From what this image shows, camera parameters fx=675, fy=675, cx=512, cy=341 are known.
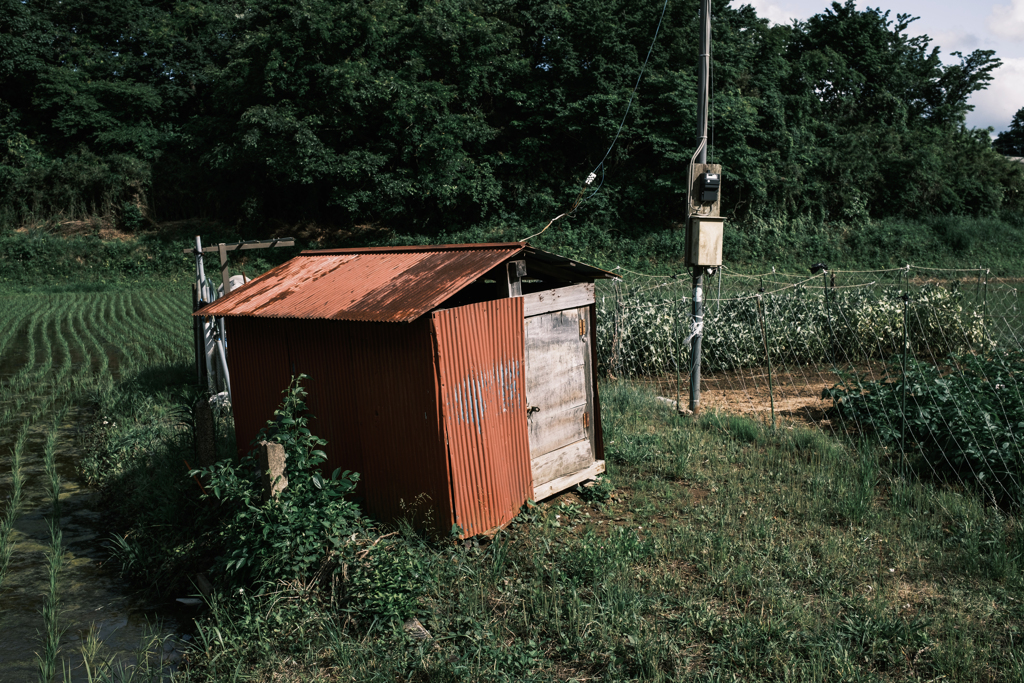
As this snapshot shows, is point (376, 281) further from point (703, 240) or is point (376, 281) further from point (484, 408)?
point (703, 240)

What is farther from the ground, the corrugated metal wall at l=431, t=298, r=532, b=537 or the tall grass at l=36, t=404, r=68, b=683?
the corrugated metal wall at l=431, t=298, r=532, b=537

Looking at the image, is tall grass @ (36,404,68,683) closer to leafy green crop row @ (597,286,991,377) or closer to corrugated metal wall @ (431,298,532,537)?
corrugated metal wall @ (431,298,532,537)

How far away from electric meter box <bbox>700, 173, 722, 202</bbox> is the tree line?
60.0 ft

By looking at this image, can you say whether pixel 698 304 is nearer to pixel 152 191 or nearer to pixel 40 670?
pixel 40 670

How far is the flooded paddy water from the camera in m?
4.55

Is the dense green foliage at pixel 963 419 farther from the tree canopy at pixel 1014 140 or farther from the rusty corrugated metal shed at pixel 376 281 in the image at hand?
the tree canopy at pixel 1014 140

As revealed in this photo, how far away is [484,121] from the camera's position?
2781 cm

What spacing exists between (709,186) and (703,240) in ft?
2.11

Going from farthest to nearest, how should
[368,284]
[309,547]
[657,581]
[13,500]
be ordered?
1. [13,500]
2. [368,284]
3. [657,581]
4. [309,547]

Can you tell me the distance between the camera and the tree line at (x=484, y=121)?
1023 inches

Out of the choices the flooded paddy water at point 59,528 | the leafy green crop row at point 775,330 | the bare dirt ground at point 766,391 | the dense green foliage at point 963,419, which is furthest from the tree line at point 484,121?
the dense green foliage at point 963,419

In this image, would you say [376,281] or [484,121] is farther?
[484,121]

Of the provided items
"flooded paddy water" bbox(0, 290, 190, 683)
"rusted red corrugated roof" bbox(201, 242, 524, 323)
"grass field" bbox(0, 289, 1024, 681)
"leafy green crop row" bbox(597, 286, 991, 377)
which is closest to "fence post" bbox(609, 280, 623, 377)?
"leafy green crop row" bbox(597, 286, 991, 377)

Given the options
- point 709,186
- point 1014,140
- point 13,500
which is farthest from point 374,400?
point 1014,140
